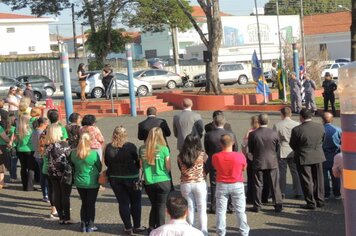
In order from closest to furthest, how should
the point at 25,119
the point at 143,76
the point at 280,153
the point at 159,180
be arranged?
the point at 159,180, the point at 280,153, the point at 25,119, the point at 143,76

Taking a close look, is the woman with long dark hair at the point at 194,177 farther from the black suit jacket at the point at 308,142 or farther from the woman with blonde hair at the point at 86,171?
the black suit jacket at the point at 308,142

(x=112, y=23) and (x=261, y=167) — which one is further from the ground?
(x=112, y=23)

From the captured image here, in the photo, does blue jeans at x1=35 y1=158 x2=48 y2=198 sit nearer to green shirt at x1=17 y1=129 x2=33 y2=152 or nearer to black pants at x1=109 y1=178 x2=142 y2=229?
green shirt at x1=17 y1=129 x2=33 y2=152

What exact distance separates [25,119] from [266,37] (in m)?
57.2

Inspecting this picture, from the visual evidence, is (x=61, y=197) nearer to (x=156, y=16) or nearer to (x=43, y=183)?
(x=43, y=183)

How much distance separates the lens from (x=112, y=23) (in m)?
47.6

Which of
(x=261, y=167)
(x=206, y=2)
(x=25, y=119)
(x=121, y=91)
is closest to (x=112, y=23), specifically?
(x=121, y=91)

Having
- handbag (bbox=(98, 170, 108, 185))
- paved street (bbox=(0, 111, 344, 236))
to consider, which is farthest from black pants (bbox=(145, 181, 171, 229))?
paved street (bbox=(0, 111, 344, 236))

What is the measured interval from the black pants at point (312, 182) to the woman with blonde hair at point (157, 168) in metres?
2.56

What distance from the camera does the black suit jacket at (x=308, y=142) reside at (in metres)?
9.53

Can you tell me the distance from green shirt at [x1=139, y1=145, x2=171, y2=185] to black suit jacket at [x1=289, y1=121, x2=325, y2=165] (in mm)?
2401

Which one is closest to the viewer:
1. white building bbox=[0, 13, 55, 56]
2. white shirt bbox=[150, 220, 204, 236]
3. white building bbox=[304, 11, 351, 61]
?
white shirt bbox=[150, 220, 204, 236]

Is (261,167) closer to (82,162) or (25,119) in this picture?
(82,162)

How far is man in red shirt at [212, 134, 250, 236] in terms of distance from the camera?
797 cm
